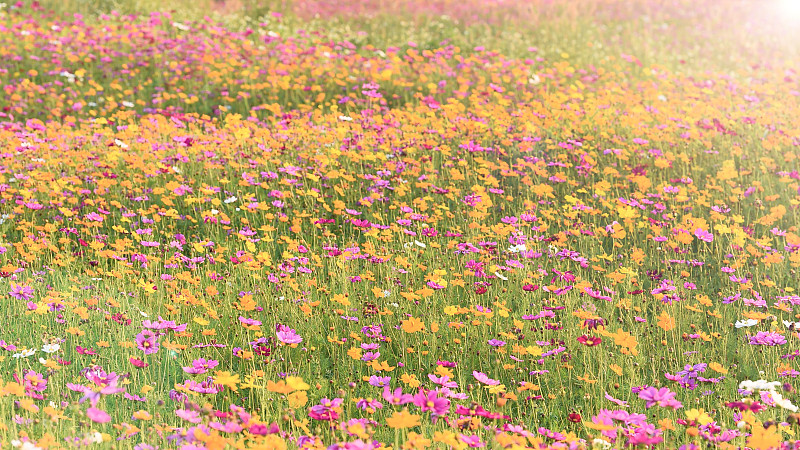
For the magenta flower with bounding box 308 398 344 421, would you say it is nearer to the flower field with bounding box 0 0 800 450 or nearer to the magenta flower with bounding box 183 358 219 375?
the flower field with bounding box 0 0 800 450

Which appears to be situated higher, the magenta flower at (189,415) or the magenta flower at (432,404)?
the magenta flower at (432,404)

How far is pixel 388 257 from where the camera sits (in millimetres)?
4730

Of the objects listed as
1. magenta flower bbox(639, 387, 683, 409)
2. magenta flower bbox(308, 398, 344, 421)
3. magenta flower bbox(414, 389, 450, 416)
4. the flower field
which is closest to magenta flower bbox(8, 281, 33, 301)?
the flower field

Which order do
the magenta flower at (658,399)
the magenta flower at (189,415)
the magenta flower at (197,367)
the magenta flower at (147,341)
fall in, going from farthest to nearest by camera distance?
the magenta flower at (147,341), the magenta flower at (197,367), the magenta flower at (658,399), the magenta flower at (189,415)

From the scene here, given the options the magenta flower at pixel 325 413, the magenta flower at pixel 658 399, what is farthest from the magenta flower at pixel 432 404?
the magenta flower at pixel 658 399

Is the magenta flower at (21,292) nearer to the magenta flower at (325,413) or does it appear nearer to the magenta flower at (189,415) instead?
the magenta flower at (189,415)

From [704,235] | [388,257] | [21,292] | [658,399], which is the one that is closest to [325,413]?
[658,399]

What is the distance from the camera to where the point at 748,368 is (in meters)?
3.93

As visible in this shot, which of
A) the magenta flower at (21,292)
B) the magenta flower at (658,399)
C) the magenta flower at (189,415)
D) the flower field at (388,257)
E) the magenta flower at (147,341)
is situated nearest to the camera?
the magenta flower at (189,415)

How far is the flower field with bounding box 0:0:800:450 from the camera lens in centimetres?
301

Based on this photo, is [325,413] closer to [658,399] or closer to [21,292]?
[658,399]

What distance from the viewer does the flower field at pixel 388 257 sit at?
9.87 ft

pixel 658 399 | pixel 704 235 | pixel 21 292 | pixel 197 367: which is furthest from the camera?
pixel 704 235

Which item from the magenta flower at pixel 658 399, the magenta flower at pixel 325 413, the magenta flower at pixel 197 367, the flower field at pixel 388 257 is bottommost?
the flower field at pixel 388 257
